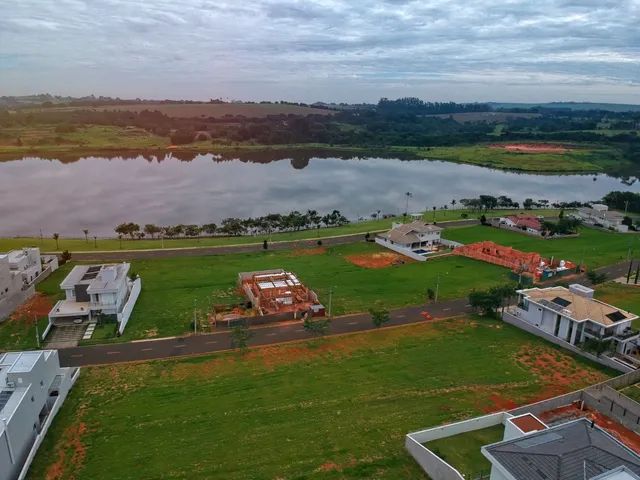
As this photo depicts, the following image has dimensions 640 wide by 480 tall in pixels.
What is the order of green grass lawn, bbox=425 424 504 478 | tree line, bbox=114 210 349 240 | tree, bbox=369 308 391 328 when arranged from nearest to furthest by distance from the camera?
green grass lawn, bbox=425 424 504 478, tree, bbox=369 308 391 328, tree line, bbox=114 210 349 240

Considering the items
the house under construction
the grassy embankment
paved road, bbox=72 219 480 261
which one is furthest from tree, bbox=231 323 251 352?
the grassy embankment

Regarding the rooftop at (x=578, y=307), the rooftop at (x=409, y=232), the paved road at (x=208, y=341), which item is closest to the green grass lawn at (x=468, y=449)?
the paved road at (x=208, y=341)

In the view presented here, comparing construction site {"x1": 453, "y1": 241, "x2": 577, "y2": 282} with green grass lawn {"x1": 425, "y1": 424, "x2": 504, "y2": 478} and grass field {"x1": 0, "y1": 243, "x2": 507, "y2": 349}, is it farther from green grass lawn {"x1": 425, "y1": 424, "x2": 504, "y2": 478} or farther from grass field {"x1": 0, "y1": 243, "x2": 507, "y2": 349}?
green grass lawn {"x1": 425, "y1": 424, "x2": 504, "y2": 478}

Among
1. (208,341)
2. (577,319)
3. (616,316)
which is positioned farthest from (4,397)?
(616,316)

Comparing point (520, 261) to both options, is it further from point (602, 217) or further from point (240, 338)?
point (240, 338)

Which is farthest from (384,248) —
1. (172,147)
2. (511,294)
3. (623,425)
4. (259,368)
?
(172,147)

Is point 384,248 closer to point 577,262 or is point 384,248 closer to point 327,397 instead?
point 577,262
